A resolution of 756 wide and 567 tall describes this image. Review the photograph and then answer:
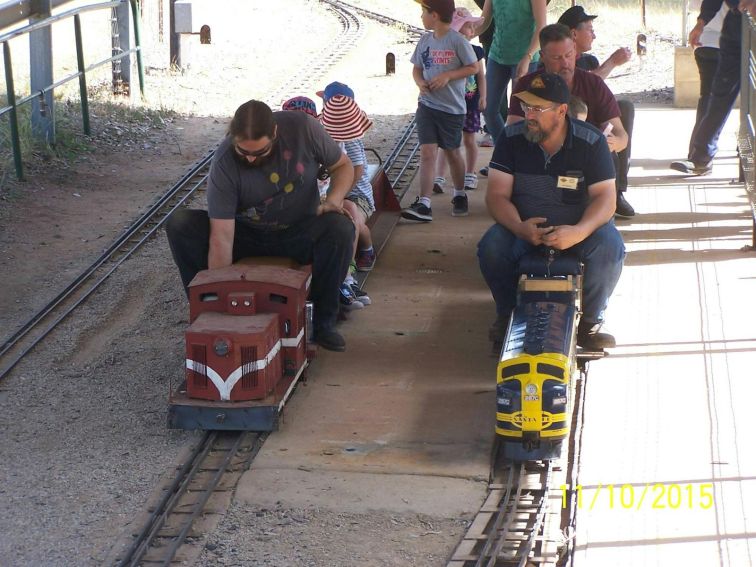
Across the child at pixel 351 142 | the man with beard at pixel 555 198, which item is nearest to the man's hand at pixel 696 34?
the child at pixel 351 142

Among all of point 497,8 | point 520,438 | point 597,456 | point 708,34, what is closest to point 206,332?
point 520,438

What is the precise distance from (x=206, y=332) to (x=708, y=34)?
6.50 m

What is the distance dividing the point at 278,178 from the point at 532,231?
1344mm

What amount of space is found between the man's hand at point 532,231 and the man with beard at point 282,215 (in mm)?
914

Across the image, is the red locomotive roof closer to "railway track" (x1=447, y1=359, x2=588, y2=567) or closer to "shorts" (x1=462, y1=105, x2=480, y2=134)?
"railway track" (x1=447, y1=359, x2=588, y2=567)

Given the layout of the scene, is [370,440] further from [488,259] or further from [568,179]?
[568,179]

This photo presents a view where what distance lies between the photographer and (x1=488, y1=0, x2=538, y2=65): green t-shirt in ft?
30.0

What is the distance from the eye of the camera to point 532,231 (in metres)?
6.08

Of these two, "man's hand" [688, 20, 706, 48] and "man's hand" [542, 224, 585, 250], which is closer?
"man's hand" [542, 224, 585, 250]

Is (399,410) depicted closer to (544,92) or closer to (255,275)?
(255,275)

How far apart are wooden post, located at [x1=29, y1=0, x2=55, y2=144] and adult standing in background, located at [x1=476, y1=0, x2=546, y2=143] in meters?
4.45

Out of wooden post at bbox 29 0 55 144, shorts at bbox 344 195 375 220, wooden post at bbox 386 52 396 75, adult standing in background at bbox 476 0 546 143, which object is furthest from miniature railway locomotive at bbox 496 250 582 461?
wooden post at bbox 386 52 396 75

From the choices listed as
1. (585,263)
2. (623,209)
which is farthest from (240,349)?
(623,209)

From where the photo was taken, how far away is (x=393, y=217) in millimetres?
9000
